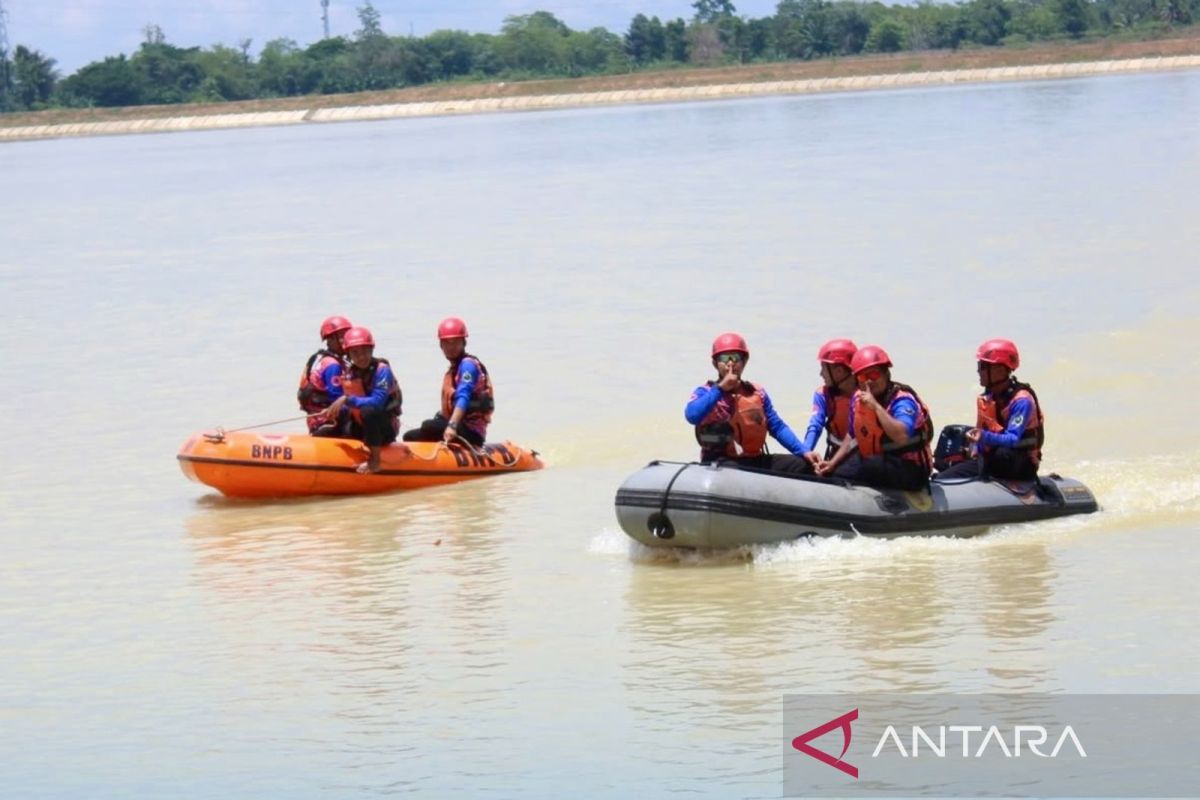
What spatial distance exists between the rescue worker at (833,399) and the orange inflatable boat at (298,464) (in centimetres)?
323

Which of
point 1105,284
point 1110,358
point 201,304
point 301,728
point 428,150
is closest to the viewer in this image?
point 301,728

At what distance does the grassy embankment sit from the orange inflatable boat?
249 feet

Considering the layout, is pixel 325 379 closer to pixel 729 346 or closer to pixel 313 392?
pixel 313 392

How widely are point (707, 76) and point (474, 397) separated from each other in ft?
270

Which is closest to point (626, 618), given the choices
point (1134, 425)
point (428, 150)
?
point (1134, 425)

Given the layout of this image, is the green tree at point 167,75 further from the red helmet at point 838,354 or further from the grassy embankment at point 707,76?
the red helmet at point 838,354

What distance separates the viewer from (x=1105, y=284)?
21.1m

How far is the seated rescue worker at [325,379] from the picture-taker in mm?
12602

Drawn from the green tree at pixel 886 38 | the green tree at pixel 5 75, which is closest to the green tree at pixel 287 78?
the green tree at pixel 5 75

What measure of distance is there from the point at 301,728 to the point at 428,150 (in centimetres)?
5399

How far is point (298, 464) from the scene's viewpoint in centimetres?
1252

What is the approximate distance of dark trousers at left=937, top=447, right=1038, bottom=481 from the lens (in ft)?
34.7

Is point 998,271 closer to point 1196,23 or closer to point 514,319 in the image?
point 514,319

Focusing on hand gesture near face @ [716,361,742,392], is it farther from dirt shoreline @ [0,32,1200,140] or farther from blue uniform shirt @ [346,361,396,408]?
dirt shoreline @ [0,32,1200,140]
